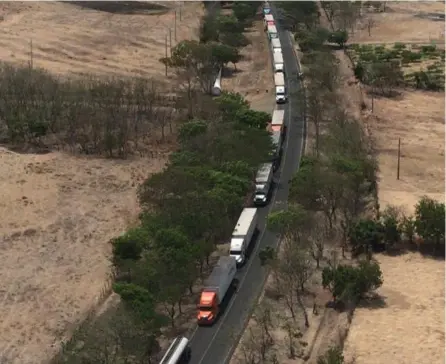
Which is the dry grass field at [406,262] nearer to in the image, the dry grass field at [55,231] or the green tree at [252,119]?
the green tree at [252,119]

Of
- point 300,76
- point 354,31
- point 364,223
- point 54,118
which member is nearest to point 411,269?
point 364,223

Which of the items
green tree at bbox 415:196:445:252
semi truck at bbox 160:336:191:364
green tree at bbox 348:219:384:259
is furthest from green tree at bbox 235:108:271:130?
semi truck at bbox 160:336:191:364

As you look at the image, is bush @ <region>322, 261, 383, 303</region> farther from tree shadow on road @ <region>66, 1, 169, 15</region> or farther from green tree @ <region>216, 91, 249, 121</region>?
tree shadow on road @ <region>66, 1, 169, 15</region>

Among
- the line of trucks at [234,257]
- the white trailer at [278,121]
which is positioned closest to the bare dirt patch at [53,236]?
the line of trucks at [234,257]

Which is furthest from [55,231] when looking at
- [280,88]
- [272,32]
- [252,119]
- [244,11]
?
[244,11]

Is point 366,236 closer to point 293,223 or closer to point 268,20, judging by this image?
point 293,223

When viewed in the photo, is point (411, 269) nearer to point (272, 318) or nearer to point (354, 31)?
point (272, 318)
